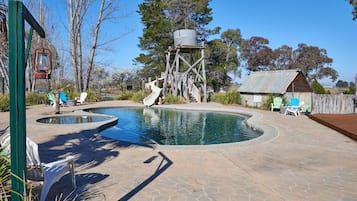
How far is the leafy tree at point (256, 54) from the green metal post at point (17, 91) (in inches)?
1672

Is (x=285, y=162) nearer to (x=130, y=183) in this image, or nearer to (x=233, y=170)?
(x=233, y=170)

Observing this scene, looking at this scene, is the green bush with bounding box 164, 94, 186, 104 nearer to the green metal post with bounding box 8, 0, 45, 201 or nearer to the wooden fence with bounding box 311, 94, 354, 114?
the wooden fence with bounding box 311, 94, 354, 114

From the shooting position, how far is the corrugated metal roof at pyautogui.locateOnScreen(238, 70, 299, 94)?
15.5m

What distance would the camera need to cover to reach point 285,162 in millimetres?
5023

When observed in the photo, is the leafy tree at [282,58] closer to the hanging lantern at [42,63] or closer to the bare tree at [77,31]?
the bare tree at [77,31]

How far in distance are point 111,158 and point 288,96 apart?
12.6 metres

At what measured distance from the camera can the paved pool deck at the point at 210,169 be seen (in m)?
3.54

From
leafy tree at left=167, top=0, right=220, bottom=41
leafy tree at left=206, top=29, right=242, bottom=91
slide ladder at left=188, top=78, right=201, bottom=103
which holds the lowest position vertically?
slide ladder at left=188, top=78, right=201, bottom=103

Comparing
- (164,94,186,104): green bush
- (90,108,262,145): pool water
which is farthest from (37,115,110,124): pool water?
(164,94,186,104): green bush

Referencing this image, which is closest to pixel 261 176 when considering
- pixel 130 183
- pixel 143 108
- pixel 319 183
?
pixel 319 183

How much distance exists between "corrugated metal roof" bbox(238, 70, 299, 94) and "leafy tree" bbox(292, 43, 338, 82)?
88.0 feet

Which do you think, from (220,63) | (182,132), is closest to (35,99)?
(182,132)

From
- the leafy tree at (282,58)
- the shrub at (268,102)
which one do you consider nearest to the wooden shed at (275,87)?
the shrub at (268,102)

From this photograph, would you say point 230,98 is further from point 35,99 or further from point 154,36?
point 35,99
